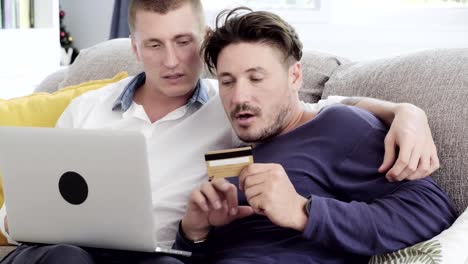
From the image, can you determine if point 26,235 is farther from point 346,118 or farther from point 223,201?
point 346,118

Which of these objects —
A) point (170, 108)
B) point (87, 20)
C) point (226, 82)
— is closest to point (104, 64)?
point (170, 108)

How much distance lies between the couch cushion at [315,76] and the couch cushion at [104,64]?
0.61 m

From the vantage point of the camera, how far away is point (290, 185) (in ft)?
4.26

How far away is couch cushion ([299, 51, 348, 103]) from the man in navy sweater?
0.37 metres

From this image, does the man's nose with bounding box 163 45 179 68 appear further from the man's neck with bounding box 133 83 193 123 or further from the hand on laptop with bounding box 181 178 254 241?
the hand on laptop with bounding box 181 178 254 241

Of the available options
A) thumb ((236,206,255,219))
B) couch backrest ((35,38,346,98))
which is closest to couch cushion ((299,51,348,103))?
couch backrest ((35,38,346,98))

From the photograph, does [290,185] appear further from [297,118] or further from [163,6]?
[163,6]

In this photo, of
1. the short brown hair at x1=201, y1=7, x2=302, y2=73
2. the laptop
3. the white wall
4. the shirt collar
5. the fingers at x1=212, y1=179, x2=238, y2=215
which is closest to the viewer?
the laptop

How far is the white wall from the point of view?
376 centimetres

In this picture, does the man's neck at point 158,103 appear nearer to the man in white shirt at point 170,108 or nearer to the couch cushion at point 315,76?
the man in white shirt at point 170,108

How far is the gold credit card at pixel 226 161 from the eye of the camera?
127 centimetres

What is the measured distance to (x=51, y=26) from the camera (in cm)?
338

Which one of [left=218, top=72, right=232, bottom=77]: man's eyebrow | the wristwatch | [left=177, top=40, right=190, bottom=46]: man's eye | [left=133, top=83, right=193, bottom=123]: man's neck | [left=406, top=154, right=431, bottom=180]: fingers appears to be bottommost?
the wristwatch

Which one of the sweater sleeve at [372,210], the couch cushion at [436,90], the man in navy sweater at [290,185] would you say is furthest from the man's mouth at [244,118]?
the couch cushion at [436,90]
